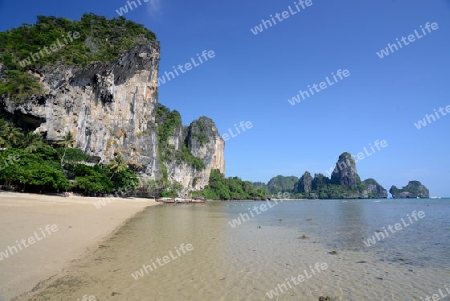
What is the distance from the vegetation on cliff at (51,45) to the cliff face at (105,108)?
1.45 m

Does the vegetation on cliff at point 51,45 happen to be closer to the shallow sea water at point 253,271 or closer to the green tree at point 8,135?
the green tree at point 8,135

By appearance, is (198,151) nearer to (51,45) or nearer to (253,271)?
(51,45)

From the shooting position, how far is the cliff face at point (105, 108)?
44.5 metres

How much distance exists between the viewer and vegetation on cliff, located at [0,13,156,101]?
41.3m

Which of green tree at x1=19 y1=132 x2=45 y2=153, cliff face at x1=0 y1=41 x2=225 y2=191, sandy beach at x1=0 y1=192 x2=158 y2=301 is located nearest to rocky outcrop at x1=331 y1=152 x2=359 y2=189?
cliff face at x1=0 y1=41 x2=225 y2=191

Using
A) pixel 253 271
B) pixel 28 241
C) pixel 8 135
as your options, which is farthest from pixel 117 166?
pixel 253 271

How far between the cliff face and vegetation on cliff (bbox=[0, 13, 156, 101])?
1.45m

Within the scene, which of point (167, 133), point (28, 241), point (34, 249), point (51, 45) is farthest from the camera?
point (167, 133)

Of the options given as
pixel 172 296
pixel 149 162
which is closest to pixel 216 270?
pixel 172 296

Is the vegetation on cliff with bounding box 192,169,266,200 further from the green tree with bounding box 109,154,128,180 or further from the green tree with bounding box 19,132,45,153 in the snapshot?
the green tree with bounding box 19,132,45,153

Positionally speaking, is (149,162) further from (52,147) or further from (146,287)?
(146,287)

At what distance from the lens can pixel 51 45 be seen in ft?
155

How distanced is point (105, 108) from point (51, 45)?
1550 centimetres

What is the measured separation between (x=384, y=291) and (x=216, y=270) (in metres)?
4.22
